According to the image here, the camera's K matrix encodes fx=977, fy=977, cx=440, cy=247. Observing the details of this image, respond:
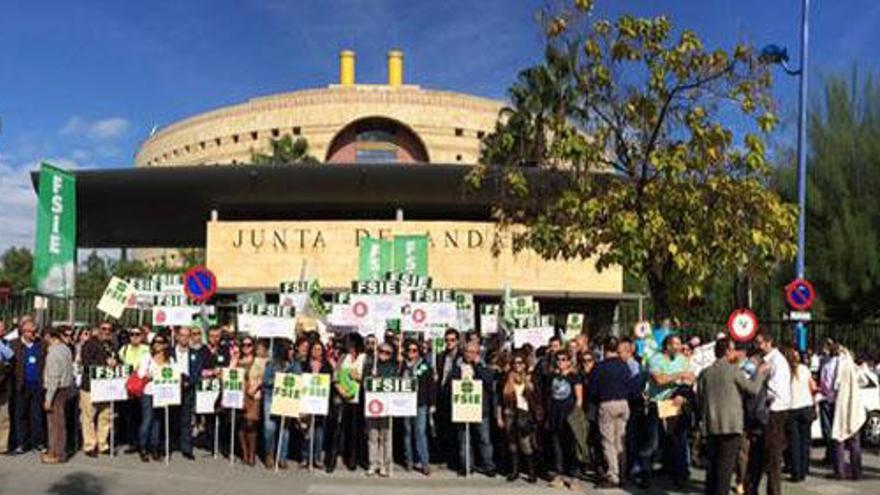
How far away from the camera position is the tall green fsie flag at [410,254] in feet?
78.2

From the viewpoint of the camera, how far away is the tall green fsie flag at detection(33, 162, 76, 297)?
19.4 meters

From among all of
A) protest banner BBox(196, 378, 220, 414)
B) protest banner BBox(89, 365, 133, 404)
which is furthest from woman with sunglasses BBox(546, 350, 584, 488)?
protest banner BBox(89, 365, 133, 404)

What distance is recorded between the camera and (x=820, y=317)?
91.5 feet

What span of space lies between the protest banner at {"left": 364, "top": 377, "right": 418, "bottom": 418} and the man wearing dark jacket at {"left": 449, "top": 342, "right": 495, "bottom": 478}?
66 centimetres

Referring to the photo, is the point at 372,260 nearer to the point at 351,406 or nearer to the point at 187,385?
the point at 187,385

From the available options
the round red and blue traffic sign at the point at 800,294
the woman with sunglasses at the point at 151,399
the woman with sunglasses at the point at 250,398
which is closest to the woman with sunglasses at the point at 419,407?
the woman with sunglasses at the point at 250,398

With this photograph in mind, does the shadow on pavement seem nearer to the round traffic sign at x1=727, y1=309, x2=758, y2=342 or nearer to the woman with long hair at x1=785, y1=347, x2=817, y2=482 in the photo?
the woman with long hair at x1=785, y1=347, x2=817, y2=482

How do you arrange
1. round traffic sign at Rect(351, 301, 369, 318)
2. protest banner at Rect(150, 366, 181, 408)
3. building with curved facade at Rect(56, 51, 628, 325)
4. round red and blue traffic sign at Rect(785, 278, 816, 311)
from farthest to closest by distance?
building with curved facade at Rect(56, 51, 628, 325), round red and blue traffic sign at Rect(785, 278, 816, 311), round traffic sign at Rect(351, 301, 369, 318), protest banner at Rect(150, 366, 181, 408)

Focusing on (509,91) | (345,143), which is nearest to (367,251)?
(509,91)

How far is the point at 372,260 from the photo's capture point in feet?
75.1

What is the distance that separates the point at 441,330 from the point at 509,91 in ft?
106

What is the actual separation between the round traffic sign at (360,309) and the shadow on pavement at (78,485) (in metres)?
4.47

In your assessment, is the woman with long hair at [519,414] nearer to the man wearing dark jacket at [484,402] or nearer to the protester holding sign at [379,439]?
the man wearing dark jacket at [484,402]

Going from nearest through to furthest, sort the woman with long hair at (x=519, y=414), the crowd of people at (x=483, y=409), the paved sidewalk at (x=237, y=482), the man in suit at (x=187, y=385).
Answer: the paved sidewalk at (x=237, y=482) < the crowd of people at (x=483, y=409) < the woman with long hair at (x=519, y=414) < the man in suit at (x=187, y=385)
